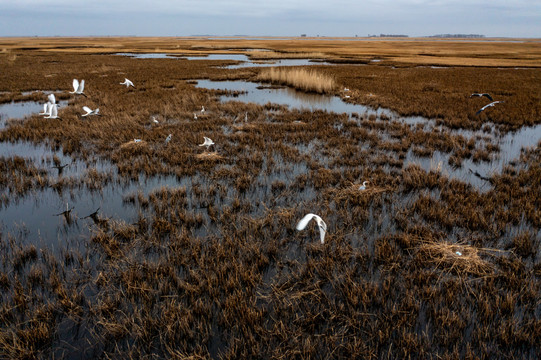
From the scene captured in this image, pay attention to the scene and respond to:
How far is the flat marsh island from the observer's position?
3.16 m

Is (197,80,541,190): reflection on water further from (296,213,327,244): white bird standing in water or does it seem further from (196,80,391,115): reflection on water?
(296,213,327,244): white bird standing in water

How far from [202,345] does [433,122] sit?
1373 cm

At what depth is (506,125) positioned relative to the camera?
40.4 ft

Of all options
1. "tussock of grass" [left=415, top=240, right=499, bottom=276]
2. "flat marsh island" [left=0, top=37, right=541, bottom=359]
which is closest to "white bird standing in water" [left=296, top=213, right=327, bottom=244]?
"flat marsh island" [left=0, top=37, right=541, bottom=359]

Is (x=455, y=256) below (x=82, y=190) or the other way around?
below

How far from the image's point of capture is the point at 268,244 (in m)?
4.72

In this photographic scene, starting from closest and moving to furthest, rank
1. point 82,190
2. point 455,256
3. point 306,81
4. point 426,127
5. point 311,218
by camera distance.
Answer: point 311,218 → point 455,256 → point 82,190 → point 426,127 → point 306,81

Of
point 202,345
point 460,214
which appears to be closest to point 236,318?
point 202,345

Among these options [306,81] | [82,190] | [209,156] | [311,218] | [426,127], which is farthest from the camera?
[306,81]

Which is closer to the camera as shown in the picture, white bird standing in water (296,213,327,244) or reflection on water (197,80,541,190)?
white bird standing in water (296,213,327,244)

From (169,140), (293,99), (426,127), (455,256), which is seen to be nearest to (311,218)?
(455,256)

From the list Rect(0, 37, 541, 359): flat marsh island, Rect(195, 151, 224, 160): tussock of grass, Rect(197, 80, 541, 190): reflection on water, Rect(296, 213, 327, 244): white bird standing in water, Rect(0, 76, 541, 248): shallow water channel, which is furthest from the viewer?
Rect(195, 151, 224, 160): tussock of grass

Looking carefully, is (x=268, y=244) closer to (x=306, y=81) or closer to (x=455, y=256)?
(x=455, y=256)

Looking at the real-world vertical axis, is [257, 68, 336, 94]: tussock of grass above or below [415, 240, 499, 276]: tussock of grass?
above
